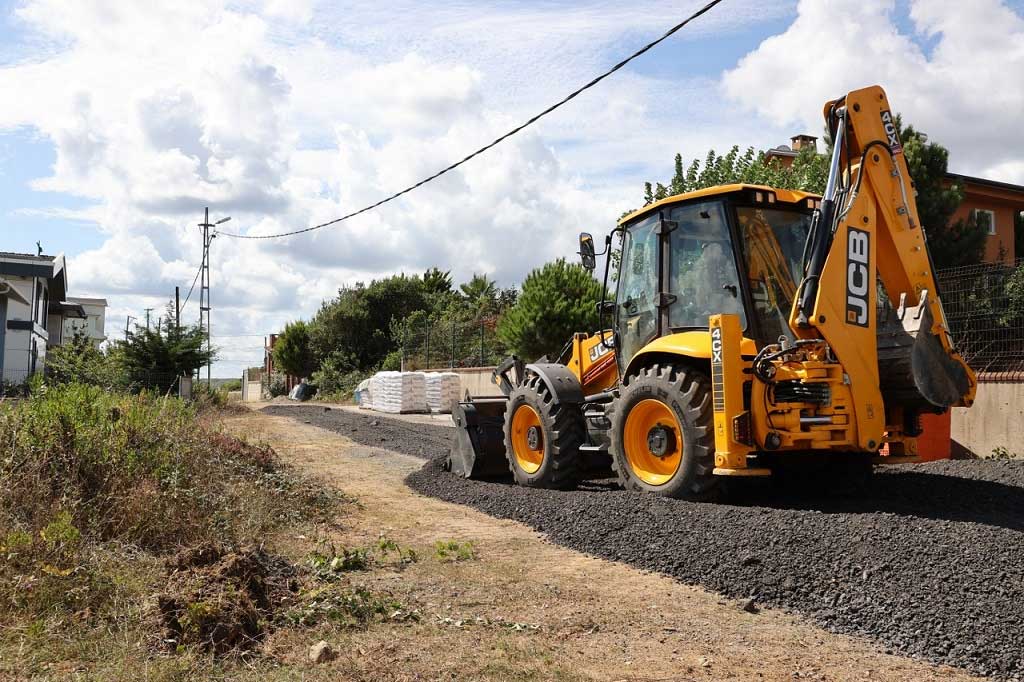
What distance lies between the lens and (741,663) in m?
4.29

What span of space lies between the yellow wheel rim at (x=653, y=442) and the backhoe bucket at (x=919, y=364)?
5.87 feet

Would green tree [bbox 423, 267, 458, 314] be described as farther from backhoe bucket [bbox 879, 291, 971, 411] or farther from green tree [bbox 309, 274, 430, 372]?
backhoe bucket [bbox 879, 291, 971, 411]

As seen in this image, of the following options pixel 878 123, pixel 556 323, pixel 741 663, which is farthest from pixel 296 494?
pixel 556 323

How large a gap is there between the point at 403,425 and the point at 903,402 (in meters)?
15.7

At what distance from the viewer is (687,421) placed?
24.6ft

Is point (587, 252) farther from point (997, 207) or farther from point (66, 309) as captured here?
point (66, 309)

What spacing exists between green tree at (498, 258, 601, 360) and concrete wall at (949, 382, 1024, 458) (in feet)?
41.7

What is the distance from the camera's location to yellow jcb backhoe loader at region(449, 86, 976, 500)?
6984 millimetres

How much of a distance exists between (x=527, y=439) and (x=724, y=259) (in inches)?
127

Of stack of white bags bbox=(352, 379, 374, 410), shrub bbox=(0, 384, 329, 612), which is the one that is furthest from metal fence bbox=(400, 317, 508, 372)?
shrub bbox=(0, 384, 329, 612)

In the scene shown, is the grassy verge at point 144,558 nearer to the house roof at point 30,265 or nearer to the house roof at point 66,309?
the house roof at point 30,265

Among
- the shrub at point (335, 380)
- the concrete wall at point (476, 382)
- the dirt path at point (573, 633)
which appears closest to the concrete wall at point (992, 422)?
the dirt path at point (573, 633)

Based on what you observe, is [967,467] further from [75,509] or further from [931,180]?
[931,180]

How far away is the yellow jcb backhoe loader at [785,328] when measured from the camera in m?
6.98
